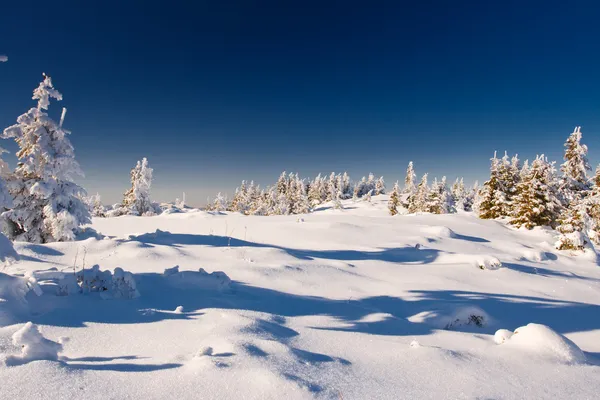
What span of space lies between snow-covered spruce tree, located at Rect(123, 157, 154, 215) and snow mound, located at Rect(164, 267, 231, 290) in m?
Answer: 39.7

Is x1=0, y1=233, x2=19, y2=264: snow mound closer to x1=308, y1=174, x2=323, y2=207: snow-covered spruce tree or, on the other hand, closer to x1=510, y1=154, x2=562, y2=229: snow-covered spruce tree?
x1=510, y1=154, x2=562, y2=229: snow-covered spruce tree

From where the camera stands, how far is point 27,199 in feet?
45.5

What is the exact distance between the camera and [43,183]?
1343 centimetres

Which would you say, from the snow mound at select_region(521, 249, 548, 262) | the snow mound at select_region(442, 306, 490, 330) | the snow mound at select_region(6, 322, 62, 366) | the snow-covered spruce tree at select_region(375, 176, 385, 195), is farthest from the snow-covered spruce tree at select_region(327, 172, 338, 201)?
the snow mound at select_region(6, 322, 62, 366)


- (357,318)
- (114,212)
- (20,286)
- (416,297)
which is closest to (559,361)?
(357,318)

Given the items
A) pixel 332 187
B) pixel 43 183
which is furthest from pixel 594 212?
pixel 332 187

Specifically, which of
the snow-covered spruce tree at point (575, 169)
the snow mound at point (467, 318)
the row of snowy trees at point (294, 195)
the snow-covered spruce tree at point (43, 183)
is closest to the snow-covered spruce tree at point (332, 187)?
the row of snowy trees at point (294, 195)

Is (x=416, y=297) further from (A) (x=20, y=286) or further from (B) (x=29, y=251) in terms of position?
(B) (x=29, y=251)

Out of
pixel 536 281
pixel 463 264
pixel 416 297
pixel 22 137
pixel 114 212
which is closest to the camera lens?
pixel 416 297

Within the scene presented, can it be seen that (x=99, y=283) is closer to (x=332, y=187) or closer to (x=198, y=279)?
(x=198, y=279)

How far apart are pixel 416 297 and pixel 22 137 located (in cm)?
1634

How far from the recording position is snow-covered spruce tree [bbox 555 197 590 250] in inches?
653

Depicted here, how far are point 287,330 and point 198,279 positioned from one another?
2.98m

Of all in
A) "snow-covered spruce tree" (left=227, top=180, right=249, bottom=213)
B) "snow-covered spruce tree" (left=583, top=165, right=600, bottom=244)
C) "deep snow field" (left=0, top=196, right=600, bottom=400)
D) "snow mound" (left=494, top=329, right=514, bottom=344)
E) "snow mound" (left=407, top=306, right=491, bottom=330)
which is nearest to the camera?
"deep snow field" (left=0, top=196, right=600, bottom=400)
